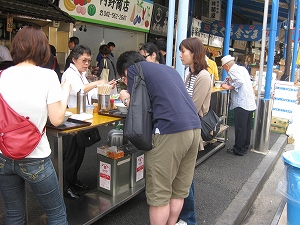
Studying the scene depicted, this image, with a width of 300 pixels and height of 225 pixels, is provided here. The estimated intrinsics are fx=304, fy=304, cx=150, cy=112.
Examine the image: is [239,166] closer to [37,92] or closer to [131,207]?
[131,207]

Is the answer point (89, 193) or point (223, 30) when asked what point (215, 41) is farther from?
point (89, 193)

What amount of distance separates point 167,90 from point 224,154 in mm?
3708

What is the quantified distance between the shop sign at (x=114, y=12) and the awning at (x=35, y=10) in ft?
1.25

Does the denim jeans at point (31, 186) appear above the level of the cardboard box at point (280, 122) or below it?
above

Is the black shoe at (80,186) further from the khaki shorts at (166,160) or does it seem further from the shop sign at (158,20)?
the shop sign at (158,20)

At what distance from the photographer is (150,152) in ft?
7.82

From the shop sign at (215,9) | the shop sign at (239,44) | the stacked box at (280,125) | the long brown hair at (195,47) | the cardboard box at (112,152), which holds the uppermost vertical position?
the shop sign at (215,9)

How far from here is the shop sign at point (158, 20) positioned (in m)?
10.2

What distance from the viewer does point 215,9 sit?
13.4 m

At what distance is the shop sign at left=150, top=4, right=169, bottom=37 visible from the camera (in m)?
10.2

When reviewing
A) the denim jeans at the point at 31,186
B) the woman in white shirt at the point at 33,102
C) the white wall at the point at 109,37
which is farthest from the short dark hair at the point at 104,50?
the denim jeans at the point at 31,186

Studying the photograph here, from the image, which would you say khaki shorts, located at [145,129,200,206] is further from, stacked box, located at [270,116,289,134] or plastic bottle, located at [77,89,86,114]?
stacked box, located at [270,116,289,134]

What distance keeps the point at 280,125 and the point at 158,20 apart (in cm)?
543

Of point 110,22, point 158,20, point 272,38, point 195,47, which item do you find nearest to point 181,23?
point 195,47
